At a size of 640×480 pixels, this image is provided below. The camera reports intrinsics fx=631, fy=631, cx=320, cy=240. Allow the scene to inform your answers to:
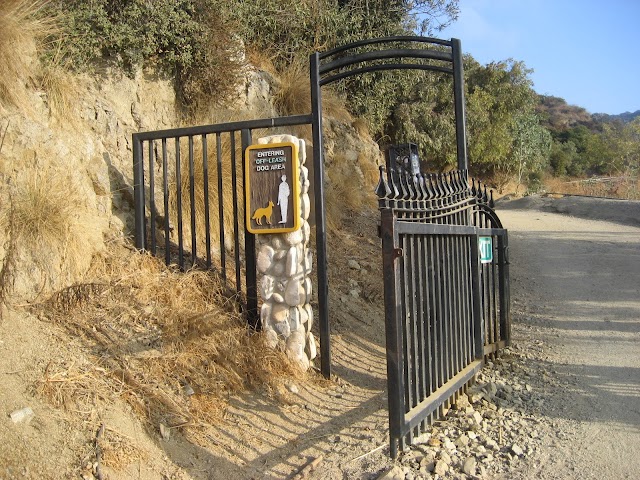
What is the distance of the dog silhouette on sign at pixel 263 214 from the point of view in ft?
19.5

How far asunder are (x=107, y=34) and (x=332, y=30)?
5.88m

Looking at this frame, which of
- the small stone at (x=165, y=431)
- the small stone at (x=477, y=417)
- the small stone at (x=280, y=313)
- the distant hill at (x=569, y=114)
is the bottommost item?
the small stone at (x=477, y=417)

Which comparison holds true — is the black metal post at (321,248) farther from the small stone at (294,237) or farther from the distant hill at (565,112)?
the distant hill at (565,112)

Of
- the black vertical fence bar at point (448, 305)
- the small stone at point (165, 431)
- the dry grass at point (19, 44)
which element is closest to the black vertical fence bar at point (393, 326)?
the black vertical fence bar at point (448, 305)

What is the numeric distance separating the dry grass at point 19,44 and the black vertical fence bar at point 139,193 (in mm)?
1174

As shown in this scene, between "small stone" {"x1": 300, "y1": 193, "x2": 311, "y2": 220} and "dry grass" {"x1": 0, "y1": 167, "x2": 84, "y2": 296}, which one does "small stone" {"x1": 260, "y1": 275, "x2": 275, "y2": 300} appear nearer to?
"small stone" {"x1": 300, "y1": 193, "x2": 311, "y2": 220}

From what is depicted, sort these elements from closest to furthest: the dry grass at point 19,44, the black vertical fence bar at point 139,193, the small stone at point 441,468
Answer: the small stone at point 441,468
the dry grass at point 19,44
the black vertical fence bar at point 139,193

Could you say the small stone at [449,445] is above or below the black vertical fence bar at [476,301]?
below

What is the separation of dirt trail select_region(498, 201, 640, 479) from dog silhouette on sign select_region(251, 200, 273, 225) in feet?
9.70

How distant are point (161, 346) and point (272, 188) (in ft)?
5.77

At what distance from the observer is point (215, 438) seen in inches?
186

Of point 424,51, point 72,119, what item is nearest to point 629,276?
point 424,51

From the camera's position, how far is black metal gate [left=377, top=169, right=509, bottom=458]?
4.11m

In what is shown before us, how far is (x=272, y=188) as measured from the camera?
5.95m
